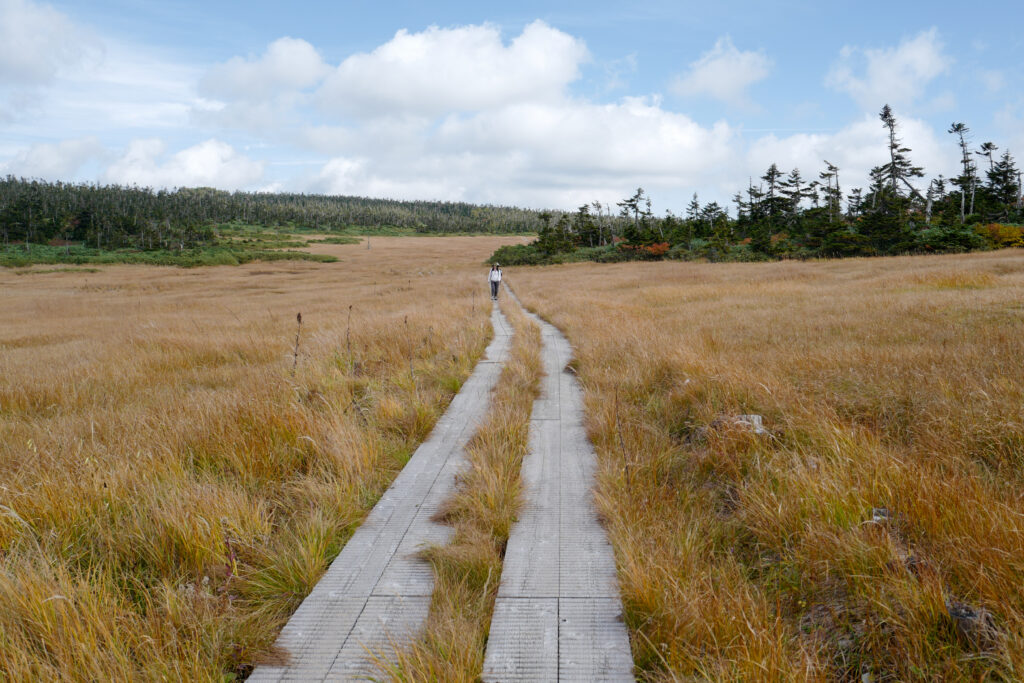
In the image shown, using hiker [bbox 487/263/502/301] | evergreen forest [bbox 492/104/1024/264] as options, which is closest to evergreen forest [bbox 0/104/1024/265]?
evergreen forest [bbox 492/104/1024/264]

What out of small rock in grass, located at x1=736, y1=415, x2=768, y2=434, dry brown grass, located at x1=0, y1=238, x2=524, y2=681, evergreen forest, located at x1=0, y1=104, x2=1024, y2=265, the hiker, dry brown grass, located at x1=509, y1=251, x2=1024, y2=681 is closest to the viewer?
dry brown grass, located at x1=509, y1=251, x2=1024, y2=681

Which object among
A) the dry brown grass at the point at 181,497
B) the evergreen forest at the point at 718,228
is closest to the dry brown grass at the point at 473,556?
the dry brown grass at the point at 181,497

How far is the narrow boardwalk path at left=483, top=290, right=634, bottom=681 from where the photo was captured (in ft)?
7.11

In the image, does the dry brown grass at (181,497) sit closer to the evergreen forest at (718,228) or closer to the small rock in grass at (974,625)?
the small rock in grass at (974,625)

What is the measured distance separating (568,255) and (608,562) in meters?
64.8

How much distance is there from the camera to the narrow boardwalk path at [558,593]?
7.11ft

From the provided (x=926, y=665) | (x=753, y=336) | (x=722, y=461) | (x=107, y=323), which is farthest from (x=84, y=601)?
(x=107, y=323)

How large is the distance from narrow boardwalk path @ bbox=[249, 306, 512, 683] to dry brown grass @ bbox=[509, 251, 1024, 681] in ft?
3.72

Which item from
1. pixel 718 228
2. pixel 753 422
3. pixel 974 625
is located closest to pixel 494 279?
pixel 753 422

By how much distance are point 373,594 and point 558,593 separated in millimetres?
969

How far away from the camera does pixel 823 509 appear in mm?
3051

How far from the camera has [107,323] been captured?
748 inches

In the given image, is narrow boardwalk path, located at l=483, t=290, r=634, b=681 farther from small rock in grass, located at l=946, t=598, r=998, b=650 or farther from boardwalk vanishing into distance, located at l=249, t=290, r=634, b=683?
small rock in grass, located at l=946, t=598, r=998, b=650

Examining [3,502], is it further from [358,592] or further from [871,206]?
[871,206]
